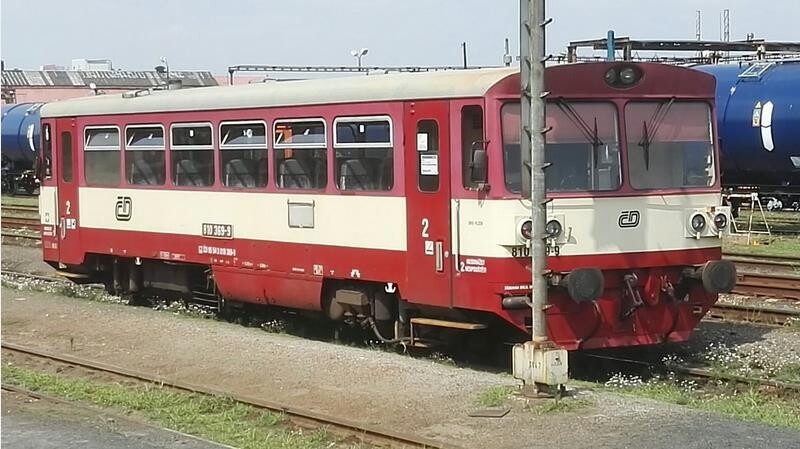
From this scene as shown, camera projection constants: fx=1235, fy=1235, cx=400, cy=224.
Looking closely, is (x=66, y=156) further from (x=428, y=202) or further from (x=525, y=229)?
(x=525, y=229)

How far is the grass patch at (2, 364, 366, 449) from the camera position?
28.9 ft

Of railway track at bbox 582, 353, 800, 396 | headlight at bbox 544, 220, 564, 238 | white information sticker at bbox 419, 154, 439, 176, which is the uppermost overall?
white information sticker at bbox 419, 154, 439, 176

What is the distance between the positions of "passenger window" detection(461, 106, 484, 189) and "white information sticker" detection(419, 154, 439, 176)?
322 millimetres

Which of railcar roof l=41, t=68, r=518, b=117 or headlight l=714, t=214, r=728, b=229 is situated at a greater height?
railcar roof l=41, t=68, r=518, b=117

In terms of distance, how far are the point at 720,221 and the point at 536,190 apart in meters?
2.82

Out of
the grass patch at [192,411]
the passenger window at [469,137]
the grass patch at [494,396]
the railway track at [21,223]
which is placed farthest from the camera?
the railway track at [21,223]

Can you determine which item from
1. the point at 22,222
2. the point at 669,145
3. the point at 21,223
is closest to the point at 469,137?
the point at 669,145

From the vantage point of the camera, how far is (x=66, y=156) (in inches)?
649

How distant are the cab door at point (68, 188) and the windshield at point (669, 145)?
8113 millimetres

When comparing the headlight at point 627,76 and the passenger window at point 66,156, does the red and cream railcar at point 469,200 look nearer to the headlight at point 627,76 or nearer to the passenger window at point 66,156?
the headlight at point 627,76

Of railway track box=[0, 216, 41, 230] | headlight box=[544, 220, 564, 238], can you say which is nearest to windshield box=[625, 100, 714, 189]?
headlight box=[544, 220, 564, 238]

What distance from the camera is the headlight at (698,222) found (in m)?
11.3

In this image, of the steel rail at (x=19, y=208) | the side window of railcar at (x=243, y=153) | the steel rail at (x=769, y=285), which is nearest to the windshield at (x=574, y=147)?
the side window of railcar at (x=243, y=153)

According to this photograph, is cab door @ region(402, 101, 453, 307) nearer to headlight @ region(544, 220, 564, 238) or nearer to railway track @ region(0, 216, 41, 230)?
headlight @ region(544, 220, 564, 238)
